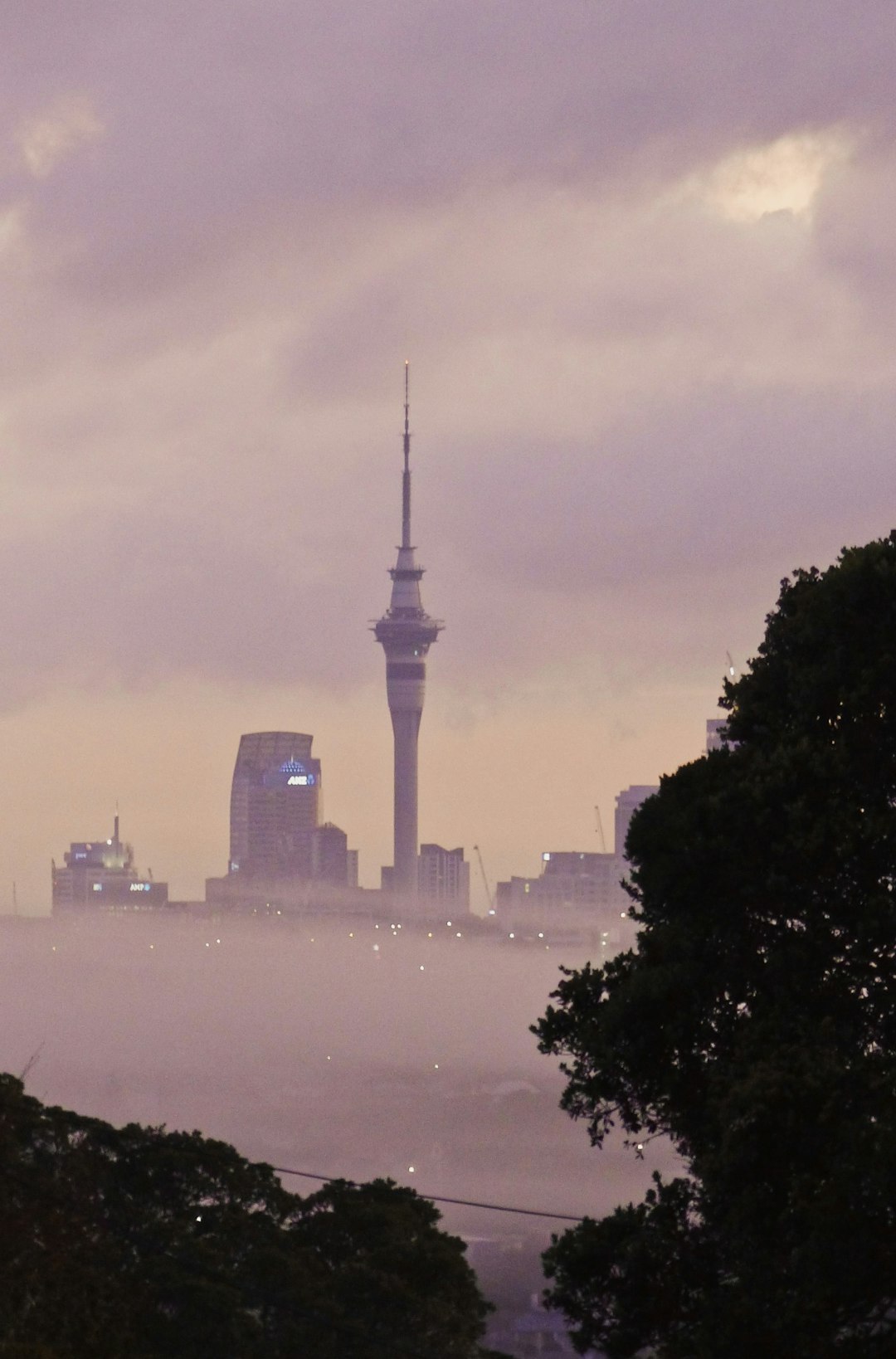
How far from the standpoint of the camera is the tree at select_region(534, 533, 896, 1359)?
92.5ft

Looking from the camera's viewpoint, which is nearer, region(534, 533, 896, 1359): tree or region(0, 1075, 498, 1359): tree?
region(534, 533, 896, 1359): tree

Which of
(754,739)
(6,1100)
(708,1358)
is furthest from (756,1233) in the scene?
(6,1100)

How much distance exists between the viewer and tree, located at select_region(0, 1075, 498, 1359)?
48000 mm

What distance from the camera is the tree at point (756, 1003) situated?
92.5ft

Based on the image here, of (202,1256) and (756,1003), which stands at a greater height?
(756,1003)

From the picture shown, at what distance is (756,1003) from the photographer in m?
30.8

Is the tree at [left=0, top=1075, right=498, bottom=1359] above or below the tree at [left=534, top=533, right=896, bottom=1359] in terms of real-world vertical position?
below

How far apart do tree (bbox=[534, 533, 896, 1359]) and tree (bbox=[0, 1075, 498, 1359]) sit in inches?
729

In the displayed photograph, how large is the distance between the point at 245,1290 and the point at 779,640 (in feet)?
93.1

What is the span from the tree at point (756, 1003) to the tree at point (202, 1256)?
18.5m

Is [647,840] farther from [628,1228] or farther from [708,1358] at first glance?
[708,1358]

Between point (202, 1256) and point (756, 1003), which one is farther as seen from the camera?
point (202, 1256)

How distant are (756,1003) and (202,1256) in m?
27.6

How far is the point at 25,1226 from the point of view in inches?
1943
